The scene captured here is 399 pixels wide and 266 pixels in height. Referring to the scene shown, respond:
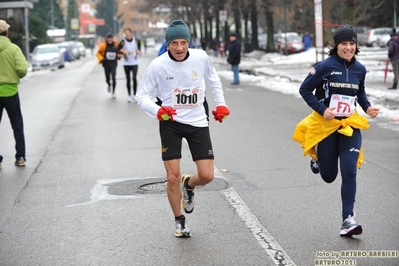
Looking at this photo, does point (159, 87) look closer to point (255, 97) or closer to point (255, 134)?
point (255, 134)

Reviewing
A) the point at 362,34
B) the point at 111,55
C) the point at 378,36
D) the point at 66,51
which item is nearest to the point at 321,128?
the point at 111,55

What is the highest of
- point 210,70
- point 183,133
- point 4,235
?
point 210,70

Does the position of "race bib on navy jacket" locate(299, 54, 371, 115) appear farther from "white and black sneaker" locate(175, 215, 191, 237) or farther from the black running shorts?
"white and black sneaker" locate(175, 215, 191, 237)

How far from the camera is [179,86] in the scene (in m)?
6.30

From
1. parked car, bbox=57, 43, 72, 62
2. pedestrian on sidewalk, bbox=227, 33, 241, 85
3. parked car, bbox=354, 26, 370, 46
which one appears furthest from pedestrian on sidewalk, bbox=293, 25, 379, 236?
parked car, bbox=354, 26, 370, 46

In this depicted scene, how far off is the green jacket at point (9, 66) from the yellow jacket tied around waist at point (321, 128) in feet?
16.0

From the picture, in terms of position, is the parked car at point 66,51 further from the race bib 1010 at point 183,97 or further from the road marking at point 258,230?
the race bib 1010 at point 183,97

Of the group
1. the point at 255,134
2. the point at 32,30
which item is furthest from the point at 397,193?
the point at 32,30

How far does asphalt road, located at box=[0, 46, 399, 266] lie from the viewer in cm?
595

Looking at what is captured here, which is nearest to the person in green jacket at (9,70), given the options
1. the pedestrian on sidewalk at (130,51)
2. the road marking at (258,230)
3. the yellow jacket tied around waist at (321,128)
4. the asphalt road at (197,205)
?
the asphalt road at (197,205)

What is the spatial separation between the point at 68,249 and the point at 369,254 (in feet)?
7.61

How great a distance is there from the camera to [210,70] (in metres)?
6.50

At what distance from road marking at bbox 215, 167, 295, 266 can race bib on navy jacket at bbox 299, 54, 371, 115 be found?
1.11m

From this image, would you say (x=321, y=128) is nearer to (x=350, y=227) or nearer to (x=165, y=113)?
(x=350, y=227)
